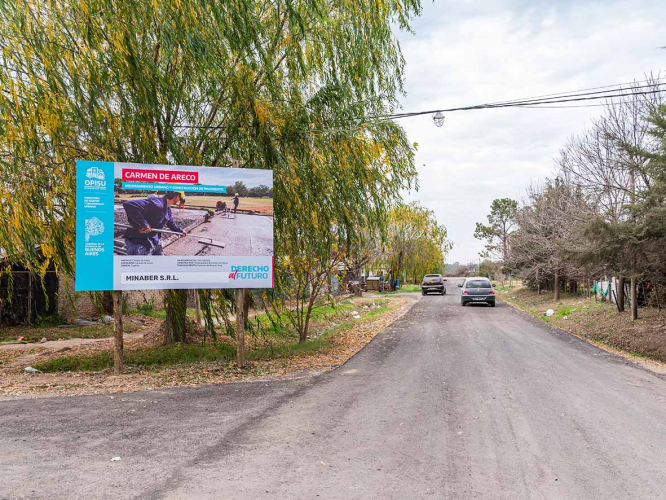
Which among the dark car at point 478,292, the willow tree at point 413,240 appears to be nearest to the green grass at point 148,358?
the dark car at point 478,292

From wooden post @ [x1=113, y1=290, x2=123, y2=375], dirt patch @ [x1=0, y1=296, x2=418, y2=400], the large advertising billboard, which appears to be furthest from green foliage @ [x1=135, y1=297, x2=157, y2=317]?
the large advertising billboard

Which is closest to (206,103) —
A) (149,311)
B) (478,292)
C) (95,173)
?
(95,173)

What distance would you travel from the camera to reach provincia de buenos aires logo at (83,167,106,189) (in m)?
8.25

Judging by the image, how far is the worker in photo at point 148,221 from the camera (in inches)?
340

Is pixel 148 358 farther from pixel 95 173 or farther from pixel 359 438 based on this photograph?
pixel 359 438

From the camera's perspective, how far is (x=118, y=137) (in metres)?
9.15

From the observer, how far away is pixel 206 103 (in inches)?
396

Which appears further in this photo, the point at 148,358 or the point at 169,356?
the point at 169,356

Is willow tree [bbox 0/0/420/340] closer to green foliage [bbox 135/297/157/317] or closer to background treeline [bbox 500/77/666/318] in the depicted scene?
background treeline [bbox 500/77/666/318]

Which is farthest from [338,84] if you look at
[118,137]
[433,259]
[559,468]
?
[433,259]

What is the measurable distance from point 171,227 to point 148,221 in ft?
1.36

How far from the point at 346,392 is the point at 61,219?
20.6 feet

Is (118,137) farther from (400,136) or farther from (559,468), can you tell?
(559,468)

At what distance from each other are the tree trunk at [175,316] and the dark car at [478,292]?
17.4m
